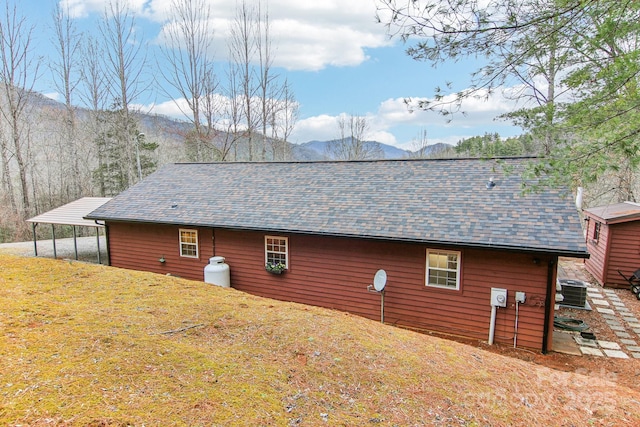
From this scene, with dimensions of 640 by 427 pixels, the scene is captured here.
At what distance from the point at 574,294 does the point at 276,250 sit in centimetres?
837

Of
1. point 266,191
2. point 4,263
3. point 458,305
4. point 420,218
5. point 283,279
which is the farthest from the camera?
point 266,191

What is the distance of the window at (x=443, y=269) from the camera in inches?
300

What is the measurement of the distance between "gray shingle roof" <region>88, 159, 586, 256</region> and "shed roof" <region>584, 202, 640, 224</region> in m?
5.17

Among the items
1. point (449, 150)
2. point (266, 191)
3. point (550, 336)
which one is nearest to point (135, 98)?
point (266, 191)

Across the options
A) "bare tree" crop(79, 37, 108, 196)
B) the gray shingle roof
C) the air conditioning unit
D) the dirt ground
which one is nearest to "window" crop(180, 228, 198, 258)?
the gray shingle roof

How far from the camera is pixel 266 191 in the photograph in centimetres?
1090

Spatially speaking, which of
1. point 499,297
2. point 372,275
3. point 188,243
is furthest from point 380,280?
point 188,243

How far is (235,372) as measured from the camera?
335cm

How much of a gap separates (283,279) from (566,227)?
6706 millimetres

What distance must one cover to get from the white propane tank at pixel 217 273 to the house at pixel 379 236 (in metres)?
0.34

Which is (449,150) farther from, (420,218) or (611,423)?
(611,423)

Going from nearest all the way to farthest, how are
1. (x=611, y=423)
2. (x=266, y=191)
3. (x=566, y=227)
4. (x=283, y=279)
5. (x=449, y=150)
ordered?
(x=611, y=423), (x=566, y=227), (x=283, y=279), (x=266, y=191), (x=449, y=150)

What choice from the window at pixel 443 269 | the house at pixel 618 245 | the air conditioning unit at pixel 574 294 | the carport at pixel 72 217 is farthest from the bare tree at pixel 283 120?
the air conditioning unit at pixel 574 294

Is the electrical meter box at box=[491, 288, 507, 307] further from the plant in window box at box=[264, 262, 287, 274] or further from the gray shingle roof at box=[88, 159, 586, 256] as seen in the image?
the plant in window box at box=[264, 262, 287, 274]
